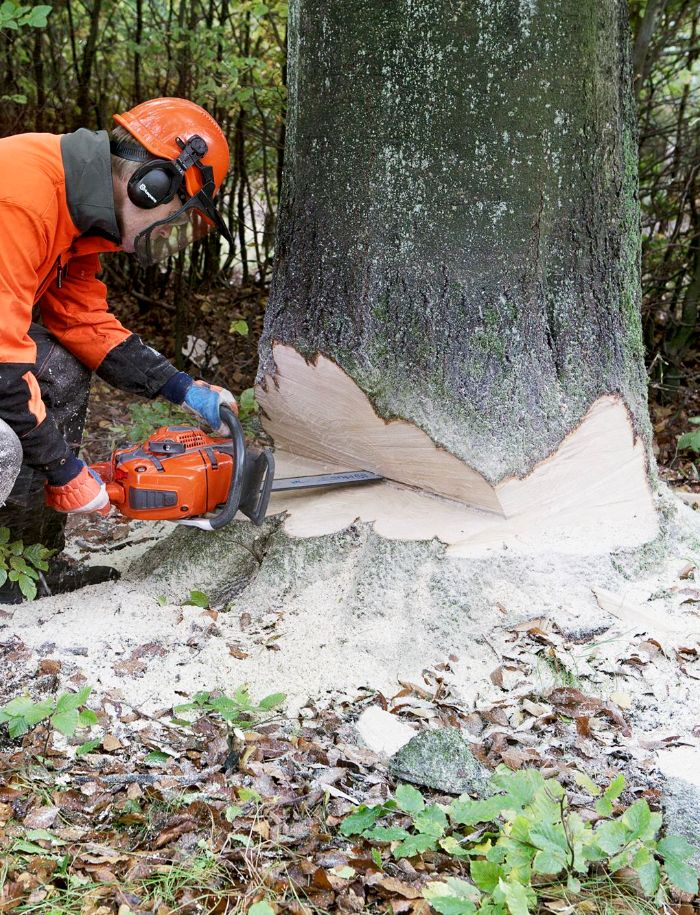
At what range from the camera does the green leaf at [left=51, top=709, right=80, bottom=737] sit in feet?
6.61

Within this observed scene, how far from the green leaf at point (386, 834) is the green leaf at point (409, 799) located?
1.9 inches

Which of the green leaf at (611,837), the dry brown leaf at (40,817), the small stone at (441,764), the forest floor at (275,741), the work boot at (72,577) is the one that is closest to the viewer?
the green leaf at (611,837)

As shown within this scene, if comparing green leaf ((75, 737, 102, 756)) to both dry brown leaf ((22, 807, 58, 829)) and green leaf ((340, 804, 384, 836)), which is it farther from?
green leaf ((340, 804, 384, 836))

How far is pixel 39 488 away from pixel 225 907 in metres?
1.93

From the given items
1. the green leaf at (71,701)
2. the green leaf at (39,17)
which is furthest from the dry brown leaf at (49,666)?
the green leaf at (39,17)

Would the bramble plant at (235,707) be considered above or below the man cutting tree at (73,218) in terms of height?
below

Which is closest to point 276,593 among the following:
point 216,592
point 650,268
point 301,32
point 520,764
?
point 216,592

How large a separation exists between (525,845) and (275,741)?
2.43 ft

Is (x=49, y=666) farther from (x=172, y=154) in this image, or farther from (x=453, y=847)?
(x=172, y=154)

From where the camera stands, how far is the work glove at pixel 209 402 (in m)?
3.16

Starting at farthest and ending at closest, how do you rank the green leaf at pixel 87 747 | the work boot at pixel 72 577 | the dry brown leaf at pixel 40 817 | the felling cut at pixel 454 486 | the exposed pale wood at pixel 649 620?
the work boot at pixel 72 577, the felling cut at pixel 454 486, the exposed pale wood at pixel 649 620, the green leaf at pixel 87 747, the dry brown leaf at pixel 40 817

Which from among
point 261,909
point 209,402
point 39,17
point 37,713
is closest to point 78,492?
point 209,402

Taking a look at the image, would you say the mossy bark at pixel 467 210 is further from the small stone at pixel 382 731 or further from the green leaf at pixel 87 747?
the green leaf at pixel 87 747

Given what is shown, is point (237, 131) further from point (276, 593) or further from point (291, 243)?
point (276, 593)
